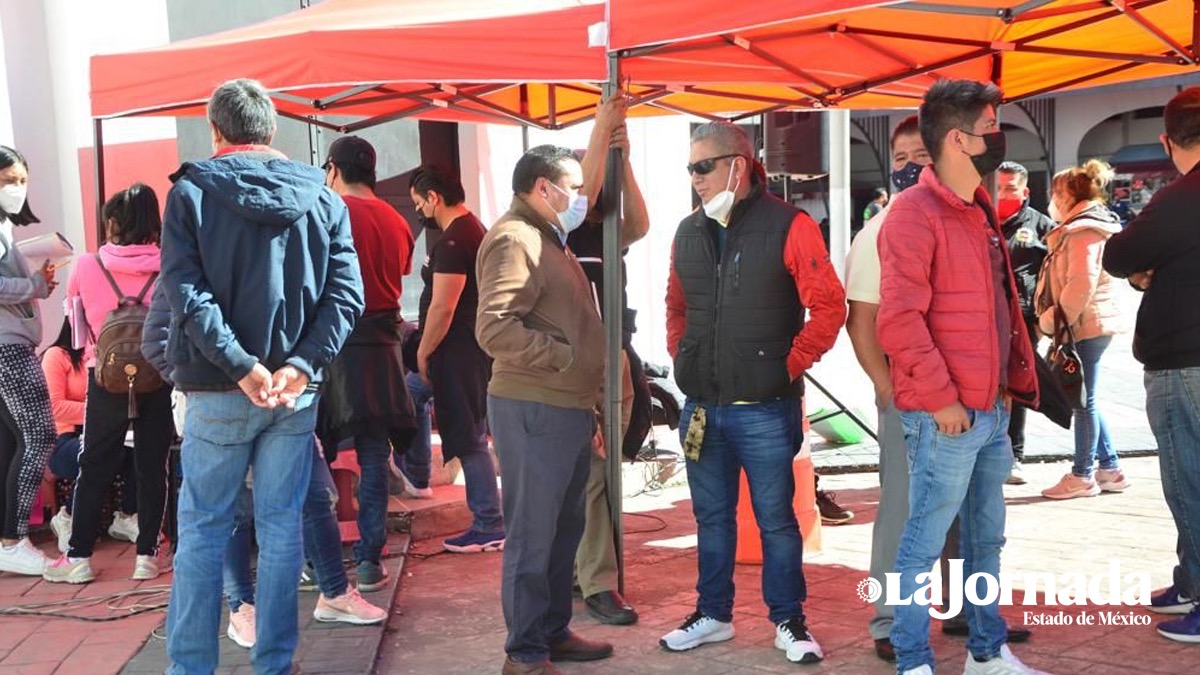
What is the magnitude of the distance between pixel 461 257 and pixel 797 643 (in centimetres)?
244

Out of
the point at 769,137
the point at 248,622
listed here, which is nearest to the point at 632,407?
the point at 248,622

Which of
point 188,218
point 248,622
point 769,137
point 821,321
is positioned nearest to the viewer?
point 188,218

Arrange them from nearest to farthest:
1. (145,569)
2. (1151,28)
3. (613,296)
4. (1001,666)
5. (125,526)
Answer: (1001,666) < (613,296) < (1151,28) < (145,569) < (125,526)

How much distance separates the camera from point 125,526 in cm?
653

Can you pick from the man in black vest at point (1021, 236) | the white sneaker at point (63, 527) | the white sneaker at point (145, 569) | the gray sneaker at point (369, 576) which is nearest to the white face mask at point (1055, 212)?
the man in black vest at point (1021, 236)

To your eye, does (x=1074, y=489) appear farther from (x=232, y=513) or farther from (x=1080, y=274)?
(x=232, y=513)

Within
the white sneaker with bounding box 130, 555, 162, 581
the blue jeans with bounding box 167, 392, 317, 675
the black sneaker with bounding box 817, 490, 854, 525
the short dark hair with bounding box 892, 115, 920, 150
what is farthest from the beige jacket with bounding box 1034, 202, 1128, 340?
the white sneaker with bounding box 130, 555, 162, 581

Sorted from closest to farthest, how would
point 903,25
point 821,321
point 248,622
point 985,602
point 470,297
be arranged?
1. point 985,602
2. point 821,321
3. point 248,622
4. point 903,25
5. point 470,297

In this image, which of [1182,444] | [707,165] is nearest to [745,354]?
[707,165]

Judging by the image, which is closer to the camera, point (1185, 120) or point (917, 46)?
point (1185, 120)

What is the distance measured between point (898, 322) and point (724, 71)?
2.57 metres

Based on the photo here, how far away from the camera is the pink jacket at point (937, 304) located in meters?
3.74

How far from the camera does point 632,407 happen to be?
5297mm

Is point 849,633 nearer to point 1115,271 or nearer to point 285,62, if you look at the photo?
point 1115,271
